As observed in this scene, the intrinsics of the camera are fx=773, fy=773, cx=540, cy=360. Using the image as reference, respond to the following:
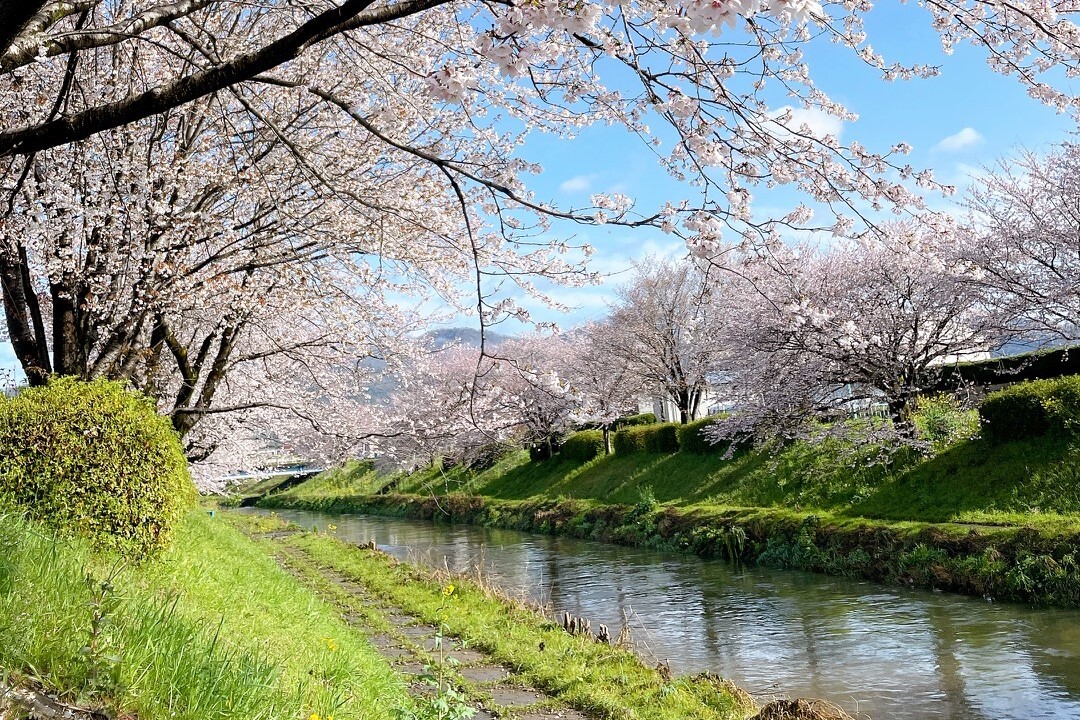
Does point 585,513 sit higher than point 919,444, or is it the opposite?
point 919,444

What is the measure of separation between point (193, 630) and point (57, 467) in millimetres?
3306

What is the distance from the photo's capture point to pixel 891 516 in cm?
1566

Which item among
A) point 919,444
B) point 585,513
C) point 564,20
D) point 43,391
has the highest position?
point 564,20

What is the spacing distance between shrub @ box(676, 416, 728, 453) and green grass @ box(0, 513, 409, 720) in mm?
19887

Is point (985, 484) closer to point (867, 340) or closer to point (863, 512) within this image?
point (863, 512)

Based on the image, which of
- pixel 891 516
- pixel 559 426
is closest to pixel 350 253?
pixel 891 516

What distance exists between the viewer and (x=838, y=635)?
10.6 m

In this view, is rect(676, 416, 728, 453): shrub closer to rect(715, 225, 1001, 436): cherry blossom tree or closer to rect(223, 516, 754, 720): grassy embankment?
rect(715, 225, 1001, 436): cherry blossom tree

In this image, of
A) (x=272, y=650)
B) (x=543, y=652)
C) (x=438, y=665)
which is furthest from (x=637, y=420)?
(x=272, y=650)

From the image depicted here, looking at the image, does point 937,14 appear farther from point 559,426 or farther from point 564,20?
point 559,426

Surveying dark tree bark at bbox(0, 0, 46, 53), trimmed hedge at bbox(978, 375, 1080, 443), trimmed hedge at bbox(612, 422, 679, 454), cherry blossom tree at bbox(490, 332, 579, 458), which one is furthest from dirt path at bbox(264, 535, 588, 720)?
trimmed hedge at bbox(612, 422, 679, 454)

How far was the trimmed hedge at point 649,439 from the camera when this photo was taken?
28109 millimetres

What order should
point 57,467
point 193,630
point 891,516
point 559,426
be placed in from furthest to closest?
point 559,426, point 891,516, point 57,467, point 193,630

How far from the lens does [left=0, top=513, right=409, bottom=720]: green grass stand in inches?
128
